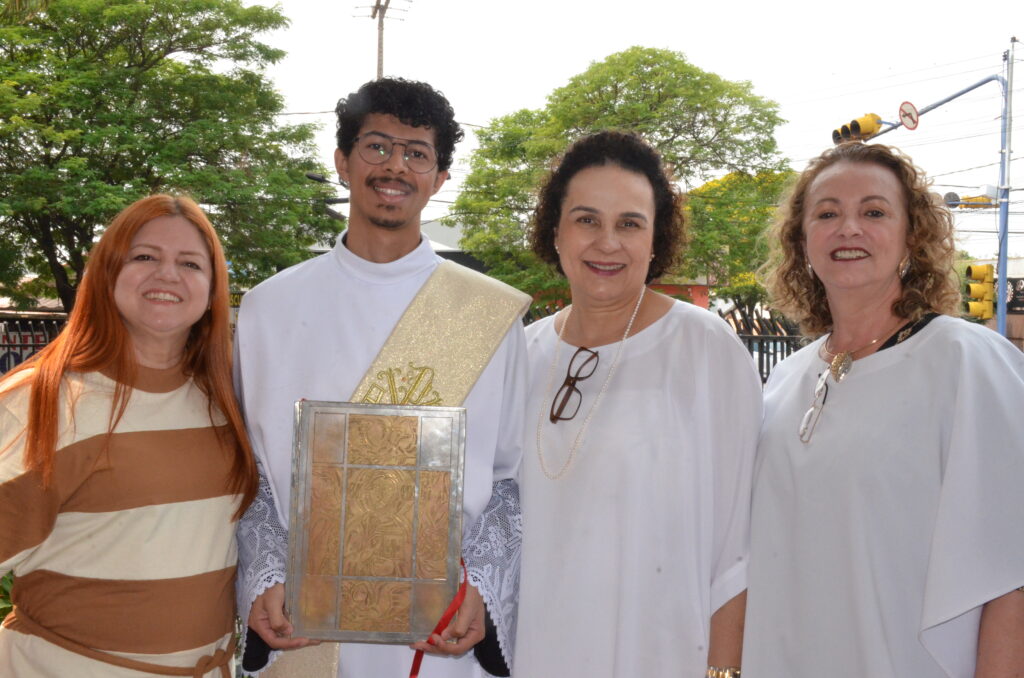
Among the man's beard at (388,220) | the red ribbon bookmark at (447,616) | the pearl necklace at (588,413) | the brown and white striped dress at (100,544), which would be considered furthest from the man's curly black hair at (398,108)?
the red ribbon bookmark at (447,616)

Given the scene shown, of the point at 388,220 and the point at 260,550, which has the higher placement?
the point at 388,220

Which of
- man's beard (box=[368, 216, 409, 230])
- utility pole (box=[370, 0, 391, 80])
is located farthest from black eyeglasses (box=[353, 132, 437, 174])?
utility pole (box=[370, 0, 391, 80])

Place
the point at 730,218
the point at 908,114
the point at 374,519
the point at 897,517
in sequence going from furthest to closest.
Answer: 1. the point at 730,218
2. the point at 908,114
3. the point at 374,519
4. the point at 897,517

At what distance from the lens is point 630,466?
8.49 ft

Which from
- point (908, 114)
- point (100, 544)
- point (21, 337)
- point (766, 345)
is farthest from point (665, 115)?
point (100, 544)

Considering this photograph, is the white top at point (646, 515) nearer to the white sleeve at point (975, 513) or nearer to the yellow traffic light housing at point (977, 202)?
the white sleeve at point (975, 513)

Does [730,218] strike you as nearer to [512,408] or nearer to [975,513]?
[512,408]

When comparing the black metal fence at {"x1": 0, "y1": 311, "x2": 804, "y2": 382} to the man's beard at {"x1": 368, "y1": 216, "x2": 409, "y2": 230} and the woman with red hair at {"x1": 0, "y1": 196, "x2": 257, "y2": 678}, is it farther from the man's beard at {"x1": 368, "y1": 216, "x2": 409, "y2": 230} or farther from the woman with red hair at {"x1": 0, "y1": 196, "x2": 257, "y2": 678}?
the woman with red hair at {"x1": 0, "y1": 196, "x2": 257, "y2": 678}

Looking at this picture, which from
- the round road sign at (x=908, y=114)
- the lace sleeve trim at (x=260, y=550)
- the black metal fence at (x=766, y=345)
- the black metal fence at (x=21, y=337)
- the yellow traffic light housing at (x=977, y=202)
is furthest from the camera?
the yellow traffic light housing at (x=977, y=202)

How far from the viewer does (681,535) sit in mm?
2562

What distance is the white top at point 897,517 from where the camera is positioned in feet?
7.22

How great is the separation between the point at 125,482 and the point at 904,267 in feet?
7.86

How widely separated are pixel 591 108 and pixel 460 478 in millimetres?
20972

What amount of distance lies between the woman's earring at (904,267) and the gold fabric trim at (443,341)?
3.96 feet
